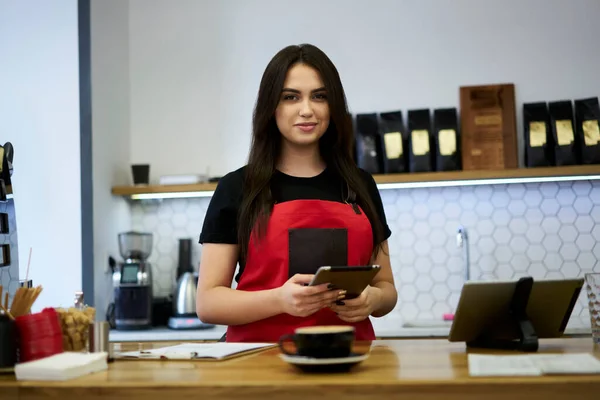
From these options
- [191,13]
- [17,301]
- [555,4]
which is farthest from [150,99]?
[17,301]

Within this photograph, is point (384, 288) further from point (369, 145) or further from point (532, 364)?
point (369, 145)

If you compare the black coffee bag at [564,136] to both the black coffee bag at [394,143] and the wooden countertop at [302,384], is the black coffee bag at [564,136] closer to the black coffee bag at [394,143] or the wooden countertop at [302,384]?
the black coffee bag at [394,143]

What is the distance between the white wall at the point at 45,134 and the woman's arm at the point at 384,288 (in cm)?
190

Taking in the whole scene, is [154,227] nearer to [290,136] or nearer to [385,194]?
[385,194]

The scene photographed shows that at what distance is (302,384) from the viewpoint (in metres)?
1.33

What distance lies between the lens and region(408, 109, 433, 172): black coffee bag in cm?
376

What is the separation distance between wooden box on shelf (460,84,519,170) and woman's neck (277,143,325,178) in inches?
64.7

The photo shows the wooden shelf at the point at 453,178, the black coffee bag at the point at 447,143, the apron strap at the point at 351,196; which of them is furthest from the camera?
the black coffee bag at the point at 447,143

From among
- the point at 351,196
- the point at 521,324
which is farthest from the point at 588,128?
the point at 521,324

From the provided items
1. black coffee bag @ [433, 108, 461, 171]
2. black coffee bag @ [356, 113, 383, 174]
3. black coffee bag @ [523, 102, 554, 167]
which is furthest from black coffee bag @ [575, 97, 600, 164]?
black coffee bag @ [356, 113, 383, 174]

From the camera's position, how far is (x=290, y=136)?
7.13ft

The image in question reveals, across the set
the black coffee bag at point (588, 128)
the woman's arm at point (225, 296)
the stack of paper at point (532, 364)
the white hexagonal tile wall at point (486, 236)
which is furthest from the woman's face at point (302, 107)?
the black coffee bag at point (588, 128)

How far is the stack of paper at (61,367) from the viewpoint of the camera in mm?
1450

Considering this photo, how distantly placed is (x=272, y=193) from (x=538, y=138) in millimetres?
1920
